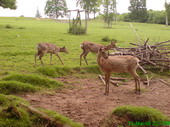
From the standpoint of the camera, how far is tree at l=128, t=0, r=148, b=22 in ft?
241

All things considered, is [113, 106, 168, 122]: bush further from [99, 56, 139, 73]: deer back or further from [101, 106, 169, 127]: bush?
[99, 56, 139, 73]: deer back

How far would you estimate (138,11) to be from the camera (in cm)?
7331

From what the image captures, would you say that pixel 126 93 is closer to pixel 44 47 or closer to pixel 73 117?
pixel 73 117

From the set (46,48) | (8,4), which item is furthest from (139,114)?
(8,4)

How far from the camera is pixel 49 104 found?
5398 millimetres

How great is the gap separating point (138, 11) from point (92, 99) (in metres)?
72.1

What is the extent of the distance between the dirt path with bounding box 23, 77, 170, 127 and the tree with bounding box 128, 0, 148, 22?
226ft

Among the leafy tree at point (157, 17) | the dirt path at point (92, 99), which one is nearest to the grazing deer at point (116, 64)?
the dirt path at point (92, 99)

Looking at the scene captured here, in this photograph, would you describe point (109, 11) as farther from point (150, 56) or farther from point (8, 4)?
point (150, 56)

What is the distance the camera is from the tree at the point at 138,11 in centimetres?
7331

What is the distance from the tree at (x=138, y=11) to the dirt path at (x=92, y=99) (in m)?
69.0

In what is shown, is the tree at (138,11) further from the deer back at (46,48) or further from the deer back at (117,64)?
the deer back at (117,64)

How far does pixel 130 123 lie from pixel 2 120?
261 centimetres

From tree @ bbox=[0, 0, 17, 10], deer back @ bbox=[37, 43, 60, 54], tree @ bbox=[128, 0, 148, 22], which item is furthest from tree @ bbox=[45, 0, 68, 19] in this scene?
deer back @ bbox=[37, 43, 60, 54]
